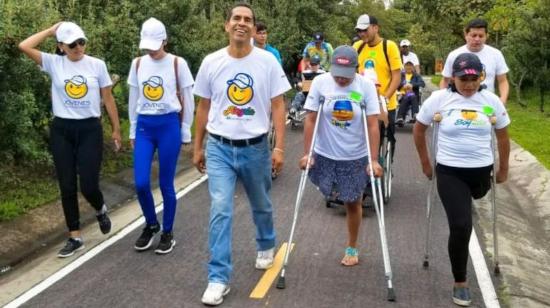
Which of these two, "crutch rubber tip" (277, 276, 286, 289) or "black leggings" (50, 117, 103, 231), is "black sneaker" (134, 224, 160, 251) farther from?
"crutch rubber tip" (277, 276, 286, 289)

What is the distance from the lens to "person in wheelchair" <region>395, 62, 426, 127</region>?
1627 centimetres

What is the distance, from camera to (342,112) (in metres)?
5.78

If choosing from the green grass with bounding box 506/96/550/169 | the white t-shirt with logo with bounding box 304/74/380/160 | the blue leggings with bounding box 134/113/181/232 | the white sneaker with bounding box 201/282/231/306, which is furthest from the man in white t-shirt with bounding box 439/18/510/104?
the green grass with bounding box 506/96/550/169

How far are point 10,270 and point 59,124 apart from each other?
1.42 metres

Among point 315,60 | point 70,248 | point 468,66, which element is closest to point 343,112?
point 468,66

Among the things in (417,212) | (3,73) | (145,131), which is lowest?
(417,212)

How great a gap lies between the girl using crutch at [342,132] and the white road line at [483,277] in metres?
1.26

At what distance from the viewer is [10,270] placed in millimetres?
6289

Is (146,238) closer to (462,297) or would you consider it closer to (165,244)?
(165,244)

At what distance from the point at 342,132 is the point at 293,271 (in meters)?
1.31

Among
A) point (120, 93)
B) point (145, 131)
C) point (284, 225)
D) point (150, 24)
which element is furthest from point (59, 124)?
point (120, 93)

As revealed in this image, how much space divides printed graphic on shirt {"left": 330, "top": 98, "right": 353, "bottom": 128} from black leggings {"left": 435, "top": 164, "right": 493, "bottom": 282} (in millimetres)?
886

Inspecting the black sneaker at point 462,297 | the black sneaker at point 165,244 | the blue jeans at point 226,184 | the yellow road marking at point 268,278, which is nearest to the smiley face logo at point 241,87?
the blue jeans at point 226,184

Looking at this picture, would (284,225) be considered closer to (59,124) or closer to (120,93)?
(59,124)
